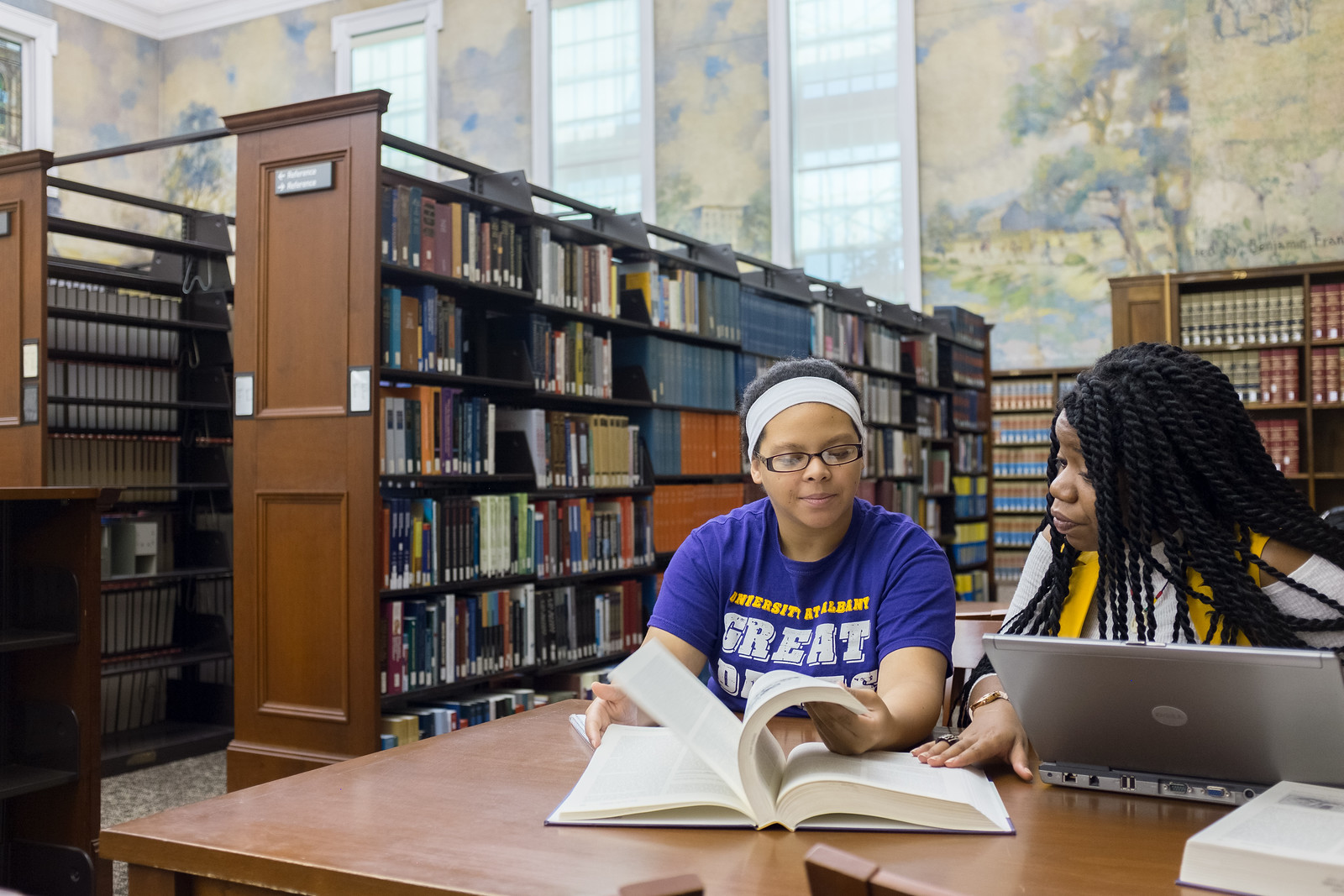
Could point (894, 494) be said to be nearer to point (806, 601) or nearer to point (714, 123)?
point (714, 123)

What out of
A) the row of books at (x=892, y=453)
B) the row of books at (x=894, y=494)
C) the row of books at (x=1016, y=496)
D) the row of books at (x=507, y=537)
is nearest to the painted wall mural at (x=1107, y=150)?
the row of books at (x=1016, y=496)

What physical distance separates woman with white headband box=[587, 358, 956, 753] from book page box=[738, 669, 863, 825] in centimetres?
40

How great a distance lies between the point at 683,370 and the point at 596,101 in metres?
5.94

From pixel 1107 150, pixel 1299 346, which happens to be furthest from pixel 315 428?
pixel 1107 150

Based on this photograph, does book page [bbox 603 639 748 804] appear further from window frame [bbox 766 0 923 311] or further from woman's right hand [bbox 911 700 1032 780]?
window frame [bbox 766 0 923 311]

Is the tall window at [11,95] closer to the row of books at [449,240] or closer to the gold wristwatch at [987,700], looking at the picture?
the row of books at [449,240]

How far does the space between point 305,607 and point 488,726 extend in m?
2.18

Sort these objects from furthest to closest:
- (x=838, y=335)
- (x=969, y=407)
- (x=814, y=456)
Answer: (x=969, y=407) → (x=838, y=335) → (x=814, y=456)

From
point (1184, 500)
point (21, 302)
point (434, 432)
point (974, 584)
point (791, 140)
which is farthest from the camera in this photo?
point (791, 140)

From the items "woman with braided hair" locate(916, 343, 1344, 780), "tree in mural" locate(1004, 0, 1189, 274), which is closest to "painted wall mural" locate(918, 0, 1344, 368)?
"tree in mural" locate(1004, 0, 1189, 274)

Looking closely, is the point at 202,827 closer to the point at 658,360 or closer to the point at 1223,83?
the point at 658,360

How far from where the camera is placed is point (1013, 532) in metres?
9.23

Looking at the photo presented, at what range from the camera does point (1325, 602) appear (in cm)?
130

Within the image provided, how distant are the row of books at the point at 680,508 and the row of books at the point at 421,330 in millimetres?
1341
